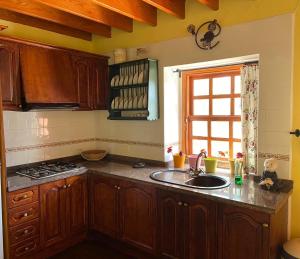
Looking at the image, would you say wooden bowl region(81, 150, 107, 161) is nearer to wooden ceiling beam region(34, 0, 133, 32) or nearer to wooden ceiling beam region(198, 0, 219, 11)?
wooden ceiling beam region(34, 0, 133, 32)

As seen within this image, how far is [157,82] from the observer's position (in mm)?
2725

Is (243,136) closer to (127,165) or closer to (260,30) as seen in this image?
(260,30)

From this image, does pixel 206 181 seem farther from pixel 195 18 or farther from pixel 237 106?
pixel 195 18

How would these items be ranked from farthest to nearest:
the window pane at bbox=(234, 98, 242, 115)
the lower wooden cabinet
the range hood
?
the window pane at bbox=(234, 98, 242, 115) < the range hood < the lower wooden cabinet

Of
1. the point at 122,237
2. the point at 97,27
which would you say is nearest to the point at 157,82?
the point at 97,27

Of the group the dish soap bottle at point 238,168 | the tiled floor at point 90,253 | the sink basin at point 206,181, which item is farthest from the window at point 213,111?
the tiled floor at point 90,253

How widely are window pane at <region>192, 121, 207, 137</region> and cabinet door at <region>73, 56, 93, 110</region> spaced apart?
1173 millimetres

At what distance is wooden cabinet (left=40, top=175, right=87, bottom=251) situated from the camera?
2.41m

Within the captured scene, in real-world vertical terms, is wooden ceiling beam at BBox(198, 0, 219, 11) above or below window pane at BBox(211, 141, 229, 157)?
above

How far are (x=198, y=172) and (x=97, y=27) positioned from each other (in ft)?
6.19

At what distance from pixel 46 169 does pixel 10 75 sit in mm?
938

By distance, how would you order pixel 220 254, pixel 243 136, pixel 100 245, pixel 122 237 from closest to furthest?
pixel 220 254 → pixel 243 136 → pixel 122 237 → pixel 100 245

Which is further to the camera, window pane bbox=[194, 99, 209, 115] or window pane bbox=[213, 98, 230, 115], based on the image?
window pane bbox=[194, 99, 209, 115]

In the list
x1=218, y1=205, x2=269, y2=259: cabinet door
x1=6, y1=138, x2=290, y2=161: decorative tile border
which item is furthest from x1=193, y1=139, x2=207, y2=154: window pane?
x1=218, y1=205, x2=269, y2=259: cabinet door
